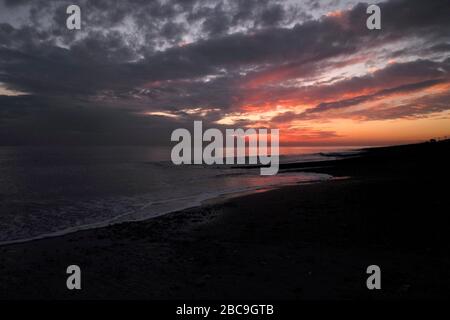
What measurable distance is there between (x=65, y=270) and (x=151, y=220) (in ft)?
26.3

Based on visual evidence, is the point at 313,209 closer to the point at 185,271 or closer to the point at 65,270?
the point at 185,271

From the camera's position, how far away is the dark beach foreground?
8320 mm

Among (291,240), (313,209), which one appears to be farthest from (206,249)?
(313,209)

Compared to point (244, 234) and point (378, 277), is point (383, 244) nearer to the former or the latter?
point (378, 277)

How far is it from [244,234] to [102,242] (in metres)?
6.48

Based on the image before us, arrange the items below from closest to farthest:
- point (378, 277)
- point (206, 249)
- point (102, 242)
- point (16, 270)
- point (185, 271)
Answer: point (378, 277) < point (185, 271) < point (16, 270) < point (206, 249) < point (102, 242)

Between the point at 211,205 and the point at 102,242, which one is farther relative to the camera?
the point at 211,205

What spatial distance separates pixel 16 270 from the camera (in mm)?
10469

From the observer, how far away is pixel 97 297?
331 inches

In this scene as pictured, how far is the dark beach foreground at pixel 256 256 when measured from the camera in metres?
8.32

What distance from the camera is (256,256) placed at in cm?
1092
